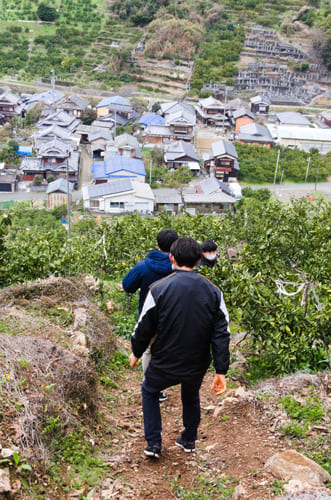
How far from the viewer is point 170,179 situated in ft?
87.8

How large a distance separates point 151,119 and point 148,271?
31.5 metres

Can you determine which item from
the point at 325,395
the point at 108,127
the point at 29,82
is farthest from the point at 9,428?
the point at 29,82

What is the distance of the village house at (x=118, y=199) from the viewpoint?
76.0 feet

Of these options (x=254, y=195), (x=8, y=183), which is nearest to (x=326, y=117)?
(x=254, y=195)

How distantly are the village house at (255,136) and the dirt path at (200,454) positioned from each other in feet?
95.5

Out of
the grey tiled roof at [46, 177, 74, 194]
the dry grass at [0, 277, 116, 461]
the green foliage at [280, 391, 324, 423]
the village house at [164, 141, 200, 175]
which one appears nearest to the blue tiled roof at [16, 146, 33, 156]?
the grey tiled roof at [46, 177, 74, 194]

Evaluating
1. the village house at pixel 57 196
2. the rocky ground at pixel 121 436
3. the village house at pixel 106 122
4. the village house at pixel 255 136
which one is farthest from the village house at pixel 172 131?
the rocky ground at pixel 121 436

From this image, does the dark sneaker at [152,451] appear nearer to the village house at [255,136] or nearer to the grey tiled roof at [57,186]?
the grey tiled roof at [57,186]

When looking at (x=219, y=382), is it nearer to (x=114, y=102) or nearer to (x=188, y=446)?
(x=188, y=446)

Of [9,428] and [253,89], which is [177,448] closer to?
[9,428]

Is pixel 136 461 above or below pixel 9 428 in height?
below

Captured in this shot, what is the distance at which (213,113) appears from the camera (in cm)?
3541

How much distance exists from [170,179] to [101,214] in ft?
17.5

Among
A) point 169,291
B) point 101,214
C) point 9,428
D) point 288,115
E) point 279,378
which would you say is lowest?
point 101,214
